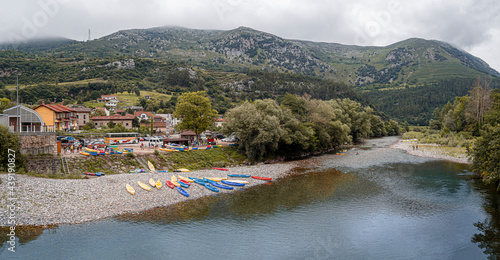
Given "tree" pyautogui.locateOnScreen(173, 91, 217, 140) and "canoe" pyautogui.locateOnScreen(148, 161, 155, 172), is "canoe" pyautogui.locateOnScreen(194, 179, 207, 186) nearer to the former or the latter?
"canoe" pyautogui.locateOnScreen(148, 161, 155, 172)

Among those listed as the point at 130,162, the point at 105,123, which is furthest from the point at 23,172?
the point at 105,123

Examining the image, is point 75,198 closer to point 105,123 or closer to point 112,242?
point 112,242

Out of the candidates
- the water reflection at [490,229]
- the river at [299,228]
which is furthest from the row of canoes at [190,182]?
the water reflection at [490,229]

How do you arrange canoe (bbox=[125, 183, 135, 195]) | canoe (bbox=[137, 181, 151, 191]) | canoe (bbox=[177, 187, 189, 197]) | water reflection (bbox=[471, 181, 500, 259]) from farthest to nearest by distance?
canoe (bbox=[177, 187, 189, 197]) → canoe (bbox=[137, 181, 151, 191]) → canoe (bbox=[125, 183, 135, 195]) → water reflection (bbox=[471, 181, 500, 259])

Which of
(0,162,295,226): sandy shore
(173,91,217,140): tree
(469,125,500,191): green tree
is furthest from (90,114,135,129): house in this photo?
(469,125,500,191): green tree

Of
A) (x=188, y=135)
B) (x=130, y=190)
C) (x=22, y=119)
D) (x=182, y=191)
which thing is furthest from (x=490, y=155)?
(x=22, y=119)

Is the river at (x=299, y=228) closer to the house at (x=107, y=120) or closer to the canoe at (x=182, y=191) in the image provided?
the canoe at (x=182, y=191)

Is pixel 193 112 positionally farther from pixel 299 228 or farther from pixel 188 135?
pixel 299 228
